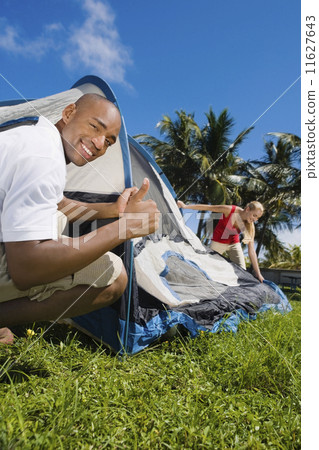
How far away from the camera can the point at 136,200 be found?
131 centimetres

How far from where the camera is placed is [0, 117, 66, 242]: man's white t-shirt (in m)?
1.05

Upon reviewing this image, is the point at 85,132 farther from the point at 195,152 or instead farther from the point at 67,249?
the point at 195,152

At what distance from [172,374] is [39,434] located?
0.73 metres

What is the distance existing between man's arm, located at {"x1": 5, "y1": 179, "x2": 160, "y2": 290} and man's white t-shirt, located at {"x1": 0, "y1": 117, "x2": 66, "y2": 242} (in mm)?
47

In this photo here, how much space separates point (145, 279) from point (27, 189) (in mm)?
1228

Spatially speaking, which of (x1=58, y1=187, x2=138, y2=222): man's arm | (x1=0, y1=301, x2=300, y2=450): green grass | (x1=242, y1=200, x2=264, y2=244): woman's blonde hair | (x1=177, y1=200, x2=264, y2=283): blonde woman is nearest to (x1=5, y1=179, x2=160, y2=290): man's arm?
(x1=0, y1=301, x2=300, y2=450): green grass

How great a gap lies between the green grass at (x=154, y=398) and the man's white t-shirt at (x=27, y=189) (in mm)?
500

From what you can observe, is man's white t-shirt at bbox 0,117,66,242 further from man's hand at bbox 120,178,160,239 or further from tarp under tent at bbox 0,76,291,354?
tarp under tent at bbox 0,76,291,354

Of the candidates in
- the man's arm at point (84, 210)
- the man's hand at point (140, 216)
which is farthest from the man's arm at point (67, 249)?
the man's arm at point (84, 210)

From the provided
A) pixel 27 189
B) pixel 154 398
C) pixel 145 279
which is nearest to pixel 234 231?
pixel 145 279

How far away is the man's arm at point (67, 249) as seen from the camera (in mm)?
1096

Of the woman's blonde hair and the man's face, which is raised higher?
the man's face
